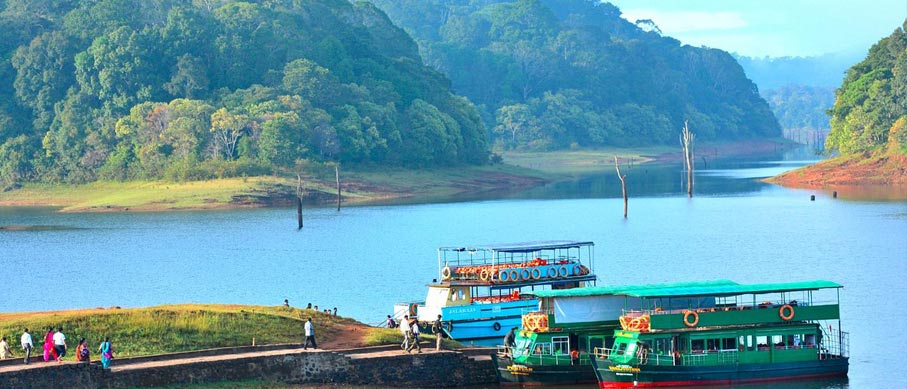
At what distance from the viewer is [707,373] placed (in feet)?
171

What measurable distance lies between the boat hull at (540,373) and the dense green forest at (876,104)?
413 ft

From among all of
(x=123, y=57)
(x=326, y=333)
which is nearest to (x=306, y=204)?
(x=123, y=57)

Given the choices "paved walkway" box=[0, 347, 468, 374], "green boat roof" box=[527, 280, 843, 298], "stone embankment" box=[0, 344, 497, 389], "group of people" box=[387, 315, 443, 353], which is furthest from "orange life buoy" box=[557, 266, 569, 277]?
"paved walkway" box=[0, 347, 468, 374]

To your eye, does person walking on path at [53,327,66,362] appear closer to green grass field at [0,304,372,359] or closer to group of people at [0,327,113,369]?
group of people at [0,327,113,369]

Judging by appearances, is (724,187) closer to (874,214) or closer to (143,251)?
(874,214)

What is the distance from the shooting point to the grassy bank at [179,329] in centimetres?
5072

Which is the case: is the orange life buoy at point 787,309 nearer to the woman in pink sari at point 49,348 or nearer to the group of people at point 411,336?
the group of people at point 411,336

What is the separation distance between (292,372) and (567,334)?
36.6 feet

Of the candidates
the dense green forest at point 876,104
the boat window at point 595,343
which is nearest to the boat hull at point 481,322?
the boat window at point 595,343

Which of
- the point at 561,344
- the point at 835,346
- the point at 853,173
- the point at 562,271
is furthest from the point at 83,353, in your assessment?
the point at 853,173

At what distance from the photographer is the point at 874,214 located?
128 m

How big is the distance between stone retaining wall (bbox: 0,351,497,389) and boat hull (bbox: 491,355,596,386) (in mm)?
508

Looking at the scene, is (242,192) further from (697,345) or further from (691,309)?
(697,345)

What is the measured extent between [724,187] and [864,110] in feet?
66.2
